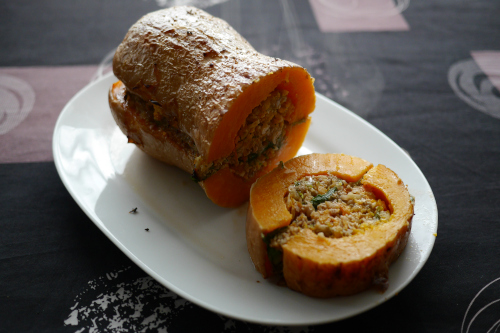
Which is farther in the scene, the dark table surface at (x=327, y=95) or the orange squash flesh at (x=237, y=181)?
the orange squash flesh at (x=237, y=181)

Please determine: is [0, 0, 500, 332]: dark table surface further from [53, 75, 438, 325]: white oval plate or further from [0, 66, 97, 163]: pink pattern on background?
[53, 75, 438, 325]: white oval plate

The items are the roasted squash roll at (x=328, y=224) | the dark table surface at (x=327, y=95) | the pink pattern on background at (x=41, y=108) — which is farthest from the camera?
the pink pattern on background at (x=41, y=108)

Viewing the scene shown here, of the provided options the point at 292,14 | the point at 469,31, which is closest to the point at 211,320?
the point at 292,14

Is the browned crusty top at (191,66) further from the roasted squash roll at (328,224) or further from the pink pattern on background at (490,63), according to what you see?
the pink pattern on background at (490,63)

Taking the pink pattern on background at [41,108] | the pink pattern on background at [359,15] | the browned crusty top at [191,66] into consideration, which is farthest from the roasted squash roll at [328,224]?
the pink pattern on background at [359,15]

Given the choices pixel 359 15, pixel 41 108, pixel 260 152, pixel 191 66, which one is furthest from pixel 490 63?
pixel 41 108

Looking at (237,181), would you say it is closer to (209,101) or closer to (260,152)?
(260,152)

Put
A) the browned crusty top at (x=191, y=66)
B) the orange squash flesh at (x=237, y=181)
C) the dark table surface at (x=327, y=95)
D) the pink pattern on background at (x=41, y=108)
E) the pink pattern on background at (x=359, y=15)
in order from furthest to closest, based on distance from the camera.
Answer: the pink pattern on background at (x=359, y=15) < the pink pattern on background at (x=41, y=108) < the orange squash flesh at (x=237, y=181) < the browned crusty top at (x=191, y=66) < the dark table surface at (x=327, y=95)

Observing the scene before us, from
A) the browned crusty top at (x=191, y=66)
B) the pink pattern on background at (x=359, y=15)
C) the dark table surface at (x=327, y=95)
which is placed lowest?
the dark table surface at (x=327, y=95)
